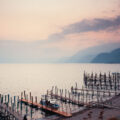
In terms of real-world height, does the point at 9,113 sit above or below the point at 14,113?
below

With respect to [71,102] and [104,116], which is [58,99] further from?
[104,116]

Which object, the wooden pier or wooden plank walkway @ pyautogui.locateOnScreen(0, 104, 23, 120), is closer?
wooden plank walkway @ pyautogui.locateOnScreen(0, 104, 23, 120)

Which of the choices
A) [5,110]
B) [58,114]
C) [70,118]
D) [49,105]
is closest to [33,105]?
[49,105]

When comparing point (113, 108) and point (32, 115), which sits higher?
point (113, 108)

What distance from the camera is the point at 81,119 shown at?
1153 inches

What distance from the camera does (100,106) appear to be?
37.3 metres

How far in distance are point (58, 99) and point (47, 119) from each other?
984 inches

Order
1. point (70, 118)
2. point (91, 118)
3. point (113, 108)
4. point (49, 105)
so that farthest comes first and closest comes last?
point (49, 105) → point (113, 108) → point (70, 118) → point (91, 118)

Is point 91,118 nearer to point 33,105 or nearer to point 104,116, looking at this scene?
point 104,116

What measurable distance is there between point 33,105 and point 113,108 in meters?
22.6

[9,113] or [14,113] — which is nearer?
[14,113]

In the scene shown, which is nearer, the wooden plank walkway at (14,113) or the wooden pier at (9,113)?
the wooden plank walkway at (14,113)

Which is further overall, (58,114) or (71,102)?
(71,102)

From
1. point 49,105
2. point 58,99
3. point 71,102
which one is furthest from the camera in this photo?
point 58,99
